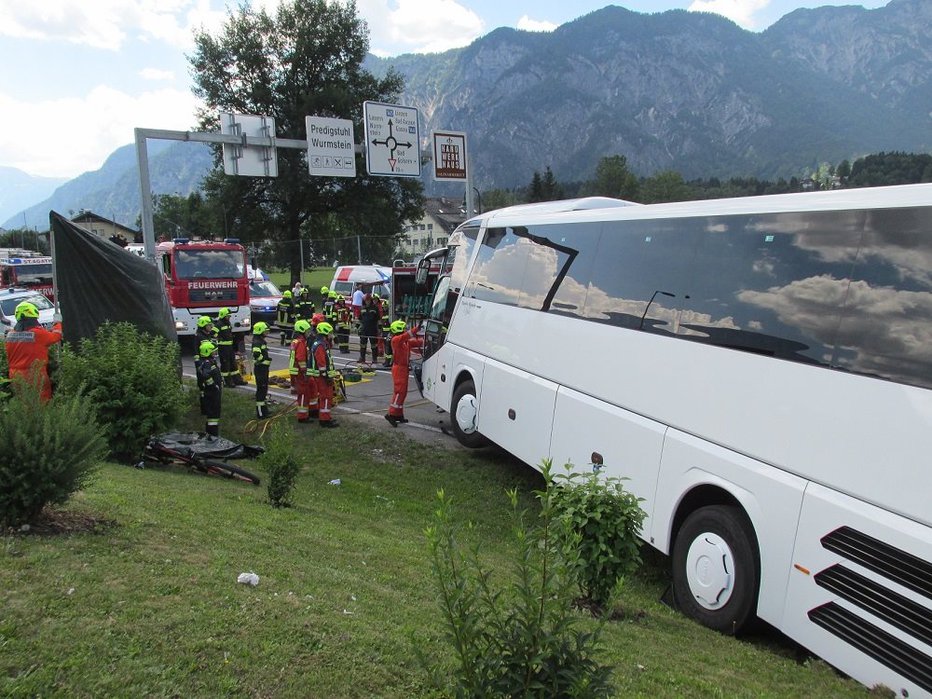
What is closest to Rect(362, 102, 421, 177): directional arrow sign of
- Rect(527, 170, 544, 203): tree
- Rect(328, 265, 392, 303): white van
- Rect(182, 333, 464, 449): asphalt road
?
Rect(182, 333, 464, 449): asphalt road

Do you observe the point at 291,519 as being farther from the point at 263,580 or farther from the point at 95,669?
the point at 95,669

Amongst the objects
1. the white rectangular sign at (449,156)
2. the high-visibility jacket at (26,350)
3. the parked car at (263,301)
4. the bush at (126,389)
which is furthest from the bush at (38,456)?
the parked car at (263,301)

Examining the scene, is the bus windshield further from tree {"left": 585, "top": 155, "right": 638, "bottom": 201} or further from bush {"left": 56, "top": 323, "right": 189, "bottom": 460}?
tree {"left": 585, "top": 155, "right": 638, "bottom": 201}

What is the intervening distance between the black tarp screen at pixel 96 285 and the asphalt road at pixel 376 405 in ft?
9.39

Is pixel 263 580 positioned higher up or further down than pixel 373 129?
further down

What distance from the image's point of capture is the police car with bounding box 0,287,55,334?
17016mm

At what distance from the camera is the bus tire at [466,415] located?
31.8ft

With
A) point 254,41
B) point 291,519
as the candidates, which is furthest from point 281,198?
point 291,519

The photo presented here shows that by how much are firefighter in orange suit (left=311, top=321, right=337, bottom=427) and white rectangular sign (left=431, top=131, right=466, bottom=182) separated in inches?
366

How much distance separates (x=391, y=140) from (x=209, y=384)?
10743 millimetres

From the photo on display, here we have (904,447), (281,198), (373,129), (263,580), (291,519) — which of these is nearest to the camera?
(904,447)

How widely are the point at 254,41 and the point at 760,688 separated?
44593 millimetres

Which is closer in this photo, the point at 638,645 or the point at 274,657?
the point at 274,657

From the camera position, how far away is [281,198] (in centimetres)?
4022
